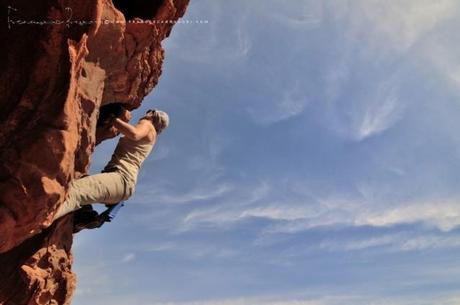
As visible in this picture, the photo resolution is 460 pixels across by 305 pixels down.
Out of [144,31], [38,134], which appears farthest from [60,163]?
[144,31]

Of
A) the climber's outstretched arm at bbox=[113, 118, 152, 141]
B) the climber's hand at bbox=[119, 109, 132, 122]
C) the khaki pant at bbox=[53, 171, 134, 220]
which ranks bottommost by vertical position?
the khaki pant at bbox=[53, 171, 134, 220]

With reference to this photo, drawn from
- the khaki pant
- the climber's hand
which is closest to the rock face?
the khaki pant

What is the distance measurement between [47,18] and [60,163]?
264 centimetres

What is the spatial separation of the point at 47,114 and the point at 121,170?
6.17ft

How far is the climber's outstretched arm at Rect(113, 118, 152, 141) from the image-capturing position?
896 cm

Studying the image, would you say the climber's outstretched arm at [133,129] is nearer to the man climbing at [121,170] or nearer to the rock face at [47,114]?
the man climbing at [121,170]

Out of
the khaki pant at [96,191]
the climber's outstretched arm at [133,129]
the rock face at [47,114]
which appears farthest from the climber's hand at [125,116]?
the khaki pant at [96,191]

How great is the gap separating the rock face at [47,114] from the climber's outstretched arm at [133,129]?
1.82 feet

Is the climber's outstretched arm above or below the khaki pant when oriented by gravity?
above

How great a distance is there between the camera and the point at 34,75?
7828 millimetres

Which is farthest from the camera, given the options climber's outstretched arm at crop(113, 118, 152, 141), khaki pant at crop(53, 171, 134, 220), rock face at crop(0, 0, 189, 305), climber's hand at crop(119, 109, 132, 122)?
climber's hand at crop(119, 109, 132, 122)

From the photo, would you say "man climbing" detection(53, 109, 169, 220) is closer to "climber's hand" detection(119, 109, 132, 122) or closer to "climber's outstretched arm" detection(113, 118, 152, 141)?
"climber's outstretched arm" detection(113, 118, 152, 141)

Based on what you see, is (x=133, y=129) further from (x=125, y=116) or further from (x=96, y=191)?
(x=125, y=116)

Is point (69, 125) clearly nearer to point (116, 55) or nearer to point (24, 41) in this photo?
point (24, 41)
